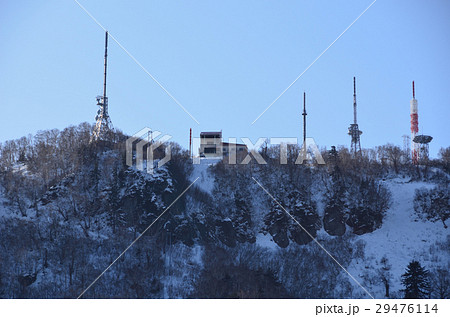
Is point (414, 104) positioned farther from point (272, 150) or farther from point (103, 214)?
point (103, 214)

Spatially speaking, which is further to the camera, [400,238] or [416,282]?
[400,238]

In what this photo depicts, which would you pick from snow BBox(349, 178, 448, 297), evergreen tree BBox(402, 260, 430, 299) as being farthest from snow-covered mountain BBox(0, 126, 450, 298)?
evergreen tree BBox(402, 260, 430, 299)

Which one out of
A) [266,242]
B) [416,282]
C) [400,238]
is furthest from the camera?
[266,242]

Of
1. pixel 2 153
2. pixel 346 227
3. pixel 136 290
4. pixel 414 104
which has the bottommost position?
pixel 136 290

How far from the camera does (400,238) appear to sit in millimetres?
91875

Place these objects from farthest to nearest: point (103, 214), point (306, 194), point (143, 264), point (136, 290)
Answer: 1. point (306, 194)
2. point (103, 214)
3. point (143, 264)
4. point (136, 290)

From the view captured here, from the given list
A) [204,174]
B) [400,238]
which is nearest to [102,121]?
[204,174]

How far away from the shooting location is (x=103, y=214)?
93500 mm

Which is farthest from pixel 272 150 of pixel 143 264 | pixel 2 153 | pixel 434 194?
pixel 2 153

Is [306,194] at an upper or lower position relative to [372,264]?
upper

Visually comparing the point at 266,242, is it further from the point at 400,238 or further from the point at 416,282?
the point at 416,282

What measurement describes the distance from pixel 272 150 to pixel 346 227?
21241 millimetres

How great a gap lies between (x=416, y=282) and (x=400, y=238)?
54.3 feet

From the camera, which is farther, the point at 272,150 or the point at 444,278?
the point at 272,150
